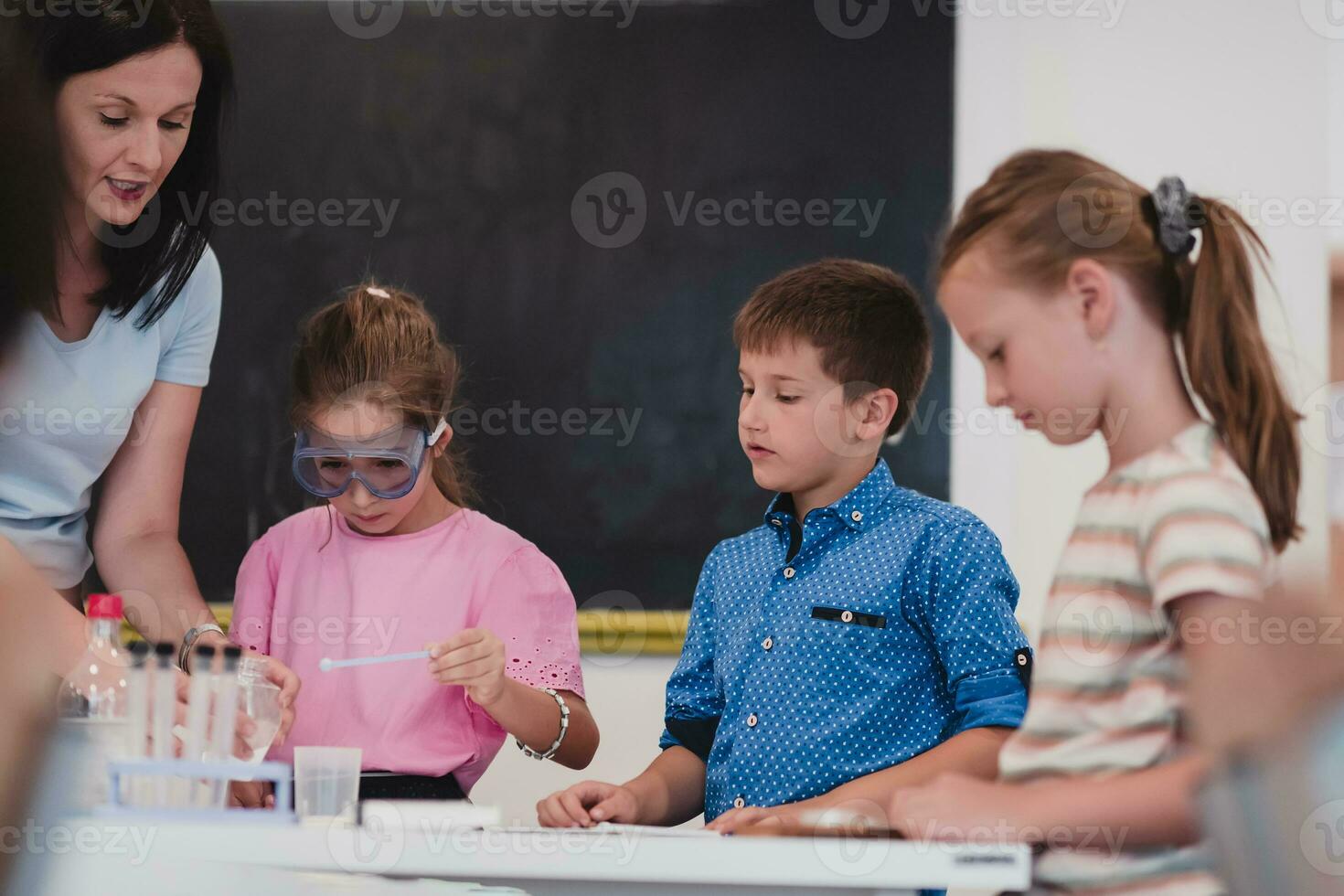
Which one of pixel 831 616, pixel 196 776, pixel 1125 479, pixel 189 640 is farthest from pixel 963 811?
pixel 189 640

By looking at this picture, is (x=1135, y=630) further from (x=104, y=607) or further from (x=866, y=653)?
(x=104, y=607)

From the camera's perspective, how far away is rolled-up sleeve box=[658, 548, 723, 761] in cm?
174

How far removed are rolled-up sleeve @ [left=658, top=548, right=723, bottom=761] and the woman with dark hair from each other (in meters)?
0.55

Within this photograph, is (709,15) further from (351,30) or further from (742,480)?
(742,480)

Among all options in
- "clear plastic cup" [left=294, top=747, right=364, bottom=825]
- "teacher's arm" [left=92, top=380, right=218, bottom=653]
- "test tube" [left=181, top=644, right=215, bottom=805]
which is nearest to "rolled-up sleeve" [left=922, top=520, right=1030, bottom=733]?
"clear plastic cup" [left=294, top=747, right=364, bottom=825]

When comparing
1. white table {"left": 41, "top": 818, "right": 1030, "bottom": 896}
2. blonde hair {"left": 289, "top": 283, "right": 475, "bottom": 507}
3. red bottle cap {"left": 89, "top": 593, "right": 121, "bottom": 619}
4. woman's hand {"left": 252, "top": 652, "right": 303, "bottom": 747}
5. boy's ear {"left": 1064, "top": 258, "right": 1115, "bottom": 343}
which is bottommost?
white table {"left": 41, "top": 818, "right": 1030, "bottom": 896}

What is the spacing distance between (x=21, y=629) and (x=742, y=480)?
181cm

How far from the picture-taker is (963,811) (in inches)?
46.8

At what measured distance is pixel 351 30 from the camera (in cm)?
250

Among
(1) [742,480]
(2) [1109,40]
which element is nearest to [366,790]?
(1) [742,480]

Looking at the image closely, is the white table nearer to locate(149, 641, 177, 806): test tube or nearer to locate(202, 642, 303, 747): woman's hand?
locate(149, 641, 177, 806): test tube

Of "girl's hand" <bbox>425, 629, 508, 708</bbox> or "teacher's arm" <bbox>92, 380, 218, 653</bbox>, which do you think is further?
"teacher's arm" <bbox>92, 380, 218, 653</bbox>

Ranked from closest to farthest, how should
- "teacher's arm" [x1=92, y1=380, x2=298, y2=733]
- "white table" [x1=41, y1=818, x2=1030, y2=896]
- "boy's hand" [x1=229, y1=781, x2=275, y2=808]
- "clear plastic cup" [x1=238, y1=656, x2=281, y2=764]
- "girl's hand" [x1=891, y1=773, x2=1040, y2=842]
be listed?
"white table" [x1=41, y1=818, x2=1030, y2=896], "girl's hand" [x1=891, y1=773, x2=1040, y2=842], "clear plastic cup" [x1=238, y1=656, x2=281, y2=764], "boy's hand" [x1=229, y1=781, x2=275, y2=808], "teacher's arm" [x1=92, y1=380, x2=298, y2=733]

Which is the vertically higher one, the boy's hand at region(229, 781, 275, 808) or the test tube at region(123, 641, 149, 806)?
the test tube at region(123, 641, 149, 806)
